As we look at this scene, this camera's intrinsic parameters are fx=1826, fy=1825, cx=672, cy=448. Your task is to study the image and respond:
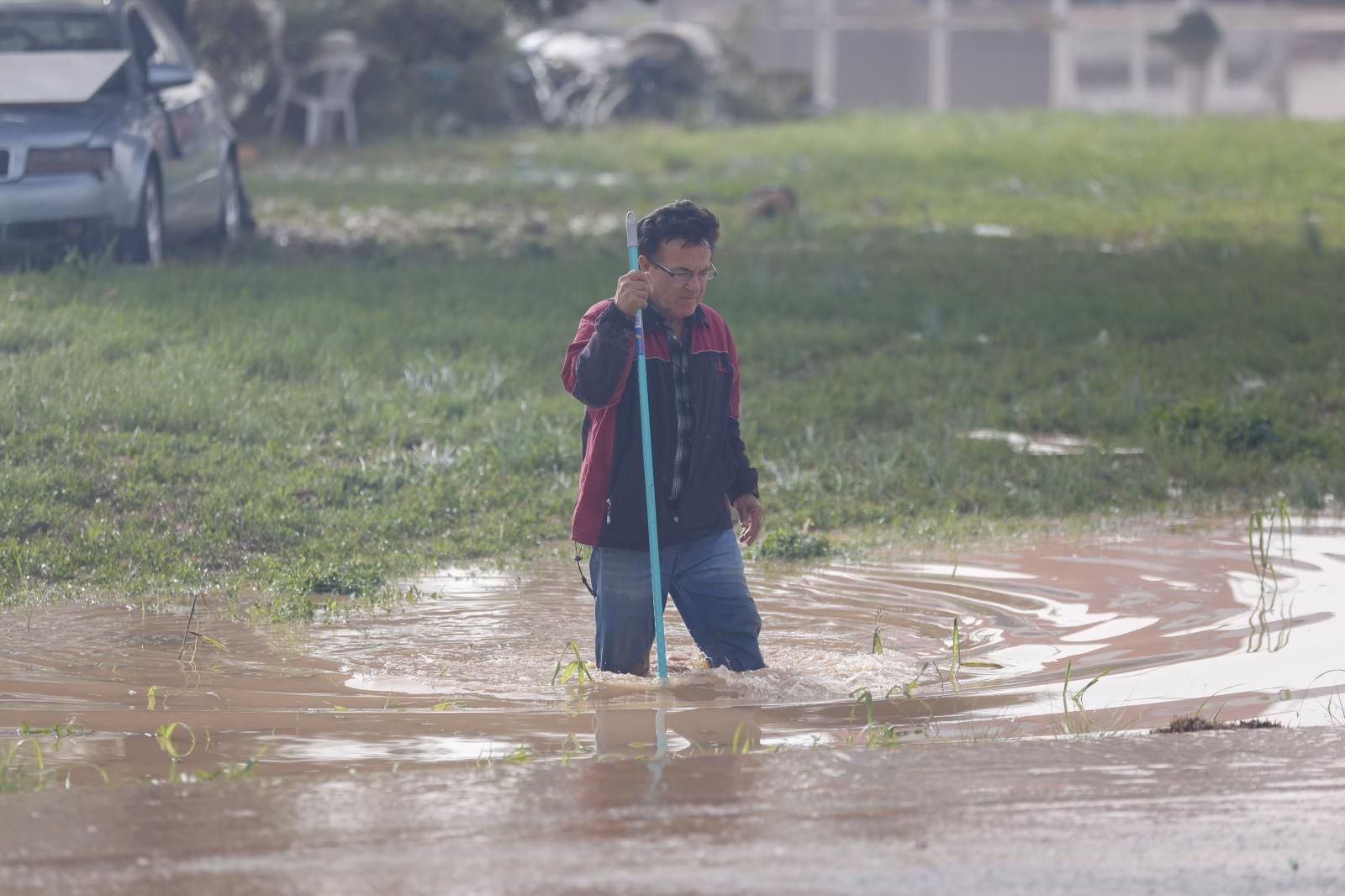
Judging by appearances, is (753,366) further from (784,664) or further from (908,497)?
(784,664)

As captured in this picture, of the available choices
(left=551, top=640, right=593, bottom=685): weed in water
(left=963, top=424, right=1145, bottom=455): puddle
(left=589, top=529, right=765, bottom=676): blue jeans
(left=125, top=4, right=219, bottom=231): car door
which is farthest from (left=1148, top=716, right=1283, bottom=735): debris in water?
(left=125, top=4, right=219, bottom=231): car door

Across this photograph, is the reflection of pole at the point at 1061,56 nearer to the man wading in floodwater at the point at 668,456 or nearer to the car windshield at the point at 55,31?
the car windshield at the point at 55,31

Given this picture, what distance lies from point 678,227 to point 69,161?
7.29m

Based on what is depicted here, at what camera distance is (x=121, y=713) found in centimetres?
527

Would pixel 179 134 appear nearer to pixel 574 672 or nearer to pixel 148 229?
pixel 148 229

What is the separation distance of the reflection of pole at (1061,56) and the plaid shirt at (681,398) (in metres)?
37.1

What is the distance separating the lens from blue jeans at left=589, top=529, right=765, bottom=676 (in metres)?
5.54

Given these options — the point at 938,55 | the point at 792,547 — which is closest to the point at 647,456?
the point at 792,547

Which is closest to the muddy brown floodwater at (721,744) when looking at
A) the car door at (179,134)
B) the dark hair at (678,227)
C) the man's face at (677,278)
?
the man's face at (677,278)

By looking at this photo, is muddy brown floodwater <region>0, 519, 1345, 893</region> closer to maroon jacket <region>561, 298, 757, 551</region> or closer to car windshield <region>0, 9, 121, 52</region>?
maroon jacket <region>561, 298, 757, 551</region>

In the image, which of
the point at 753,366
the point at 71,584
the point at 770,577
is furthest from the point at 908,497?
the point at 71,584

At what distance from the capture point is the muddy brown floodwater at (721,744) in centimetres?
378

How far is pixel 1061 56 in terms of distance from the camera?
41688 mm

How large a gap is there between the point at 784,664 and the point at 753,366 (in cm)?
474
